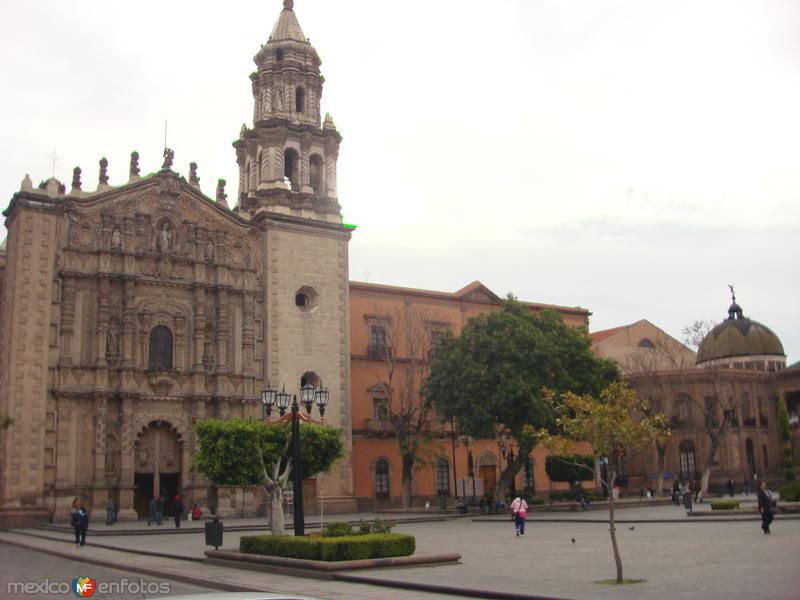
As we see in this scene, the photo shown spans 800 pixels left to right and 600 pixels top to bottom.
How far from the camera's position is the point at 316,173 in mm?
46188

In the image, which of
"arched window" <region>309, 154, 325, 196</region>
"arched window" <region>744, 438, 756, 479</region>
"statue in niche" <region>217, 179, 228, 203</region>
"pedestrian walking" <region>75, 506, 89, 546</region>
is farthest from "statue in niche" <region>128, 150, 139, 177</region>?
"arched window" <region>744, 438, 756, 479</region>

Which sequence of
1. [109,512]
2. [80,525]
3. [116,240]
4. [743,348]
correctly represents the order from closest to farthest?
[80,525], [109,512], [116,240], [743,348]

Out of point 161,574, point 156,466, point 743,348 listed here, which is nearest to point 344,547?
point 161,574

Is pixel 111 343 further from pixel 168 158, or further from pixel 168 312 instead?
pixel 168 158

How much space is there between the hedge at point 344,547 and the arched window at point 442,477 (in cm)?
2966

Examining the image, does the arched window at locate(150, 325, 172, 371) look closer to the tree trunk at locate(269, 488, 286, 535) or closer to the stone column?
the stone column

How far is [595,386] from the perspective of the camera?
134ft

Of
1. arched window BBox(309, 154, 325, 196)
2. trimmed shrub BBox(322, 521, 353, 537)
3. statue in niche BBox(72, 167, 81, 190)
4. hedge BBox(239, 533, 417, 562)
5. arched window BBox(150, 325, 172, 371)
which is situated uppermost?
arched window BBox(309, 154, 325, 196)

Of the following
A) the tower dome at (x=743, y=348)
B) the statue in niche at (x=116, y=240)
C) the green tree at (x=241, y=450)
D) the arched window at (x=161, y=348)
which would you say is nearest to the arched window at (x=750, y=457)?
the tower dome at (x=743, y=348)

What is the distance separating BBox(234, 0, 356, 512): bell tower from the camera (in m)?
41.8

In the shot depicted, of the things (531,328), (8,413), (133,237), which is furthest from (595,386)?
(8,413)

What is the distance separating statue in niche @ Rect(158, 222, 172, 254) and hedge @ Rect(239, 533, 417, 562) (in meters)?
24.2

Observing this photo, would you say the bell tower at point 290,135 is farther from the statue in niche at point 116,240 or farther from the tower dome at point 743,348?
the tower dome at point 743,348

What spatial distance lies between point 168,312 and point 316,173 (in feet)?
38.9
